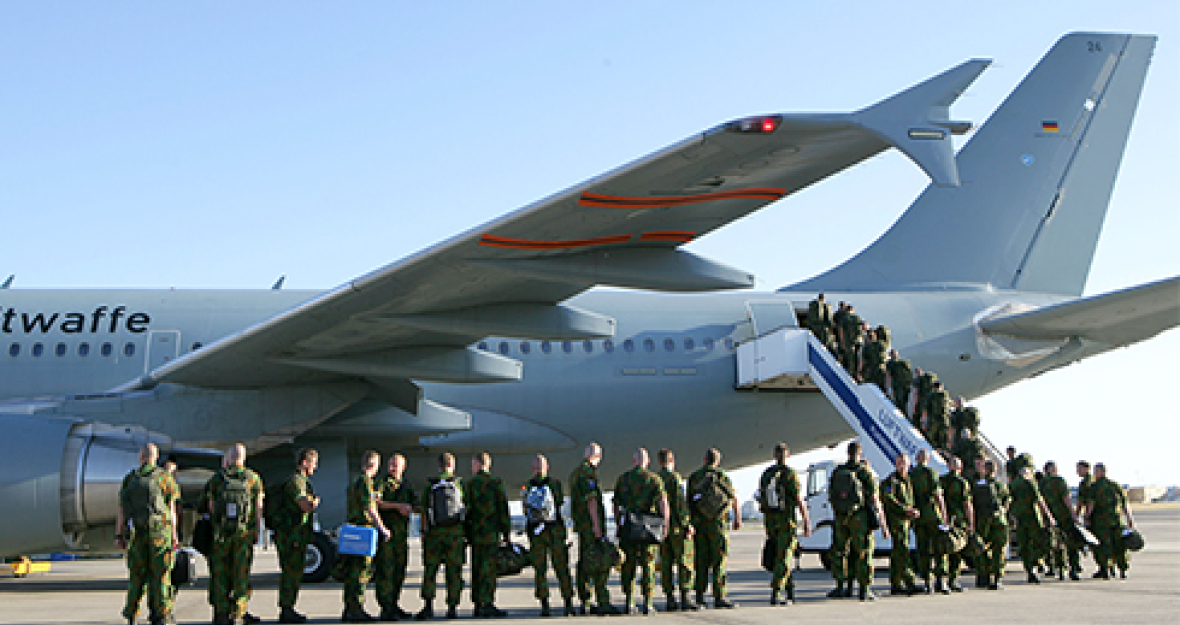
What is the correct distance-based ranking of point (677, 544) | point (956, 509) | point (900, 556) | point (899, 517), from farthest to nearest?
point (956, 509) → point (900, 556) → point (899, 517) → point (677, 544)

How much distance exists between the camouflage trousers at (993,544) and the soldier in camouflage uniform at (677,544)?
11.3 ft

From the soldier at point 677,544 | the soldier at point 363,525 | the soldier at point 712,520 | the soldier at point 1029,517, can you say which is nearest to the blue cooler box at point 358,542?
the soldier at point 363,525

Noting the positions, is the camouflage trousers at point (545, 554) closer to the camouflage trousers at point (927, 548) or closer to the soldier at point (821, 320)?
the camouflage trousers at point (927, 548)

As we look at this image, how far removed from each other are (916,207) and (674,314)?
515cm

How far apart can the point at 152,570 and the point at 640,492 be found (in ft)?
12.6

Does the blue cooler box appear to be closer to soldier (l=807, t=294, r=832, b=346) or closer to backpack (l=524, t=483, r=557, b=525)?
backpack (l=524, t=483, r=557, b=525)

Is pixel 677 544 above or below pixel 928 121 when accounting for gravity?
below

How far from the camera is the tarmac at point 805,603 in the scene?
8.59 metres

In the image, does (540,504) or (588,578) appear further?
(588,578)

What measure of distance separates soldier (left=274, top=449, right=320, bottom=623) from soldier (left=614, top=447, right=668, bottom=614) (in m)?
2.51

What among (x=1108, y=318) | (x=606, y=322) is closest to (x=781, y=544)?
(x=606, y=322)

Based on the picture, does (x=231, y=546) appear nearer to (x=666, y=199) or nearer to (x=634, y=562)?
(x=634, y=562)

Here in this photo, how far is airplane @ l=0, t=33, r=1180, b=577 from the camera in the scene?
9.33 metres

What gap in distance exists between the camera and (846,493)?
10.2 meters
